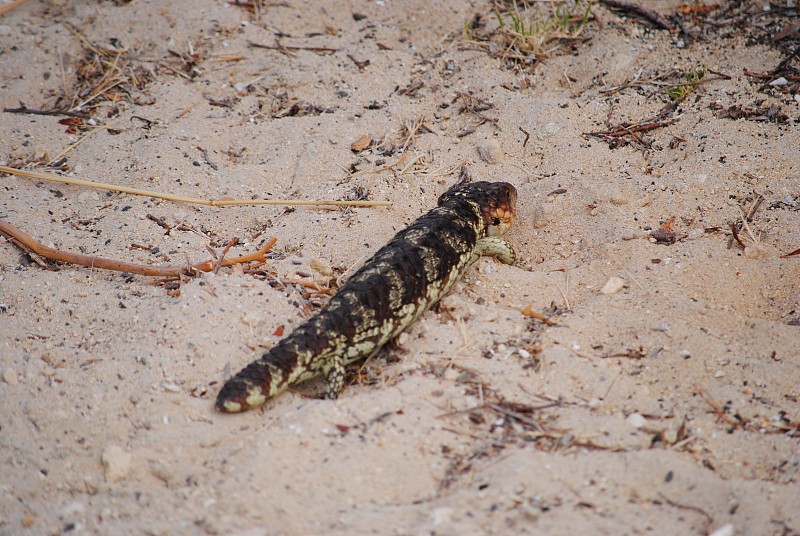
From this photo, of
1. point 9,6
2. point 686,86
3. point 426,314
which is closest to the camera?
point 426,314

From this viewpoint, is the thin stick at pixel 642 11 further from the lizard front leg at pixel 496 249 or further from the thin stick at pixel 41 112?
the thin stick at pixel 41 112

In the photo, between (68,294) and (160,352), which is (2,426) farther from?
(68,294)

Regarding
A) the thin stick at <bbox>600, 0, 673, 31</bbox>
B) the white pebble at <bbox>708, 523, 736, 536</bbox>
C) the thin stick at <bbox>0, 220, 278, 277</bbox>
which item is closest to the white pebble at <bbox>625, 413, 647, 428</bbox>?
the white pebble at <bbox>708, 523, 736, 536</bbox>

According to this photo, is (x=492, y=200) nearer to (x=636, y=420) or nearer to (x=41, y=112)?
(x=636, y=420)

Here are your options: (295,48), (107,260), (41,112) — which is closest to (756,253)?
(107,260)

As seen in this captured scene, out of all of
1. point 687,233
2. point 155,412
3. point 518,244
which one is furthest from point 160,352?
point 687,233

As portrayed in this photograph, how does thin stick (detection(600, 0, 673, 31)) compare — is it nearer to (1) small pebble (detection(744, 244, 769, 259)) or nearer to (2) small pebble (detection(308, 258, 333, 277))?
(1) small pebble (detection(744, 244, 769, 259))

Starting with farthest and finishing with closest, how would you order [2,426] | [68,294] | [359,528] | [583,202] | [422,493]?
1. [583,202]
2. [68,294]
3. [2,426]
4. [422,493]
5. [359,528]
